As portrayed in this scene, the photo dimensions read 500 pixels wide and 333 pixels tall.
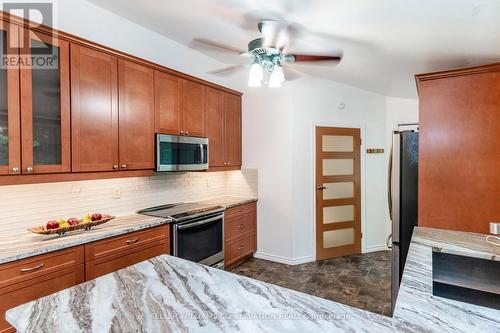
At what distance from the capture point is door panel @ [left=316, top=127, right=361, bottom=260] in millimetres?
4047

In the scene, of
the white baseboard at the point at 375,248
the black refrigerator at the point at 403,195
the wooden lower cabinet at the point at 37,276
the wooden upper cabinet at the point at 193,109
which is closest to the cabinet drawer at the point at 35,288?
the wooden lower cabinet at the point at 37,276

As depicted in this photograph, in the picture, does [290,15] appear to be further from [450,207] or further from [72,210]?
[72,210]

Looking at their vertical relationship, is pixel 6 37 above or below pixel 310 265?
above

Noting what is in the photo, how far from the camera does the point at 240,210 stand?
378 cm

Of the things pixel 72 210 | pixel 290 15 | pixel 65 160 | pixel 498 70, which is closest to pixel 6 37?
pixel 65 160

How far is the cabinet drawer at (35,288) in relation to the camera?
5.46ft

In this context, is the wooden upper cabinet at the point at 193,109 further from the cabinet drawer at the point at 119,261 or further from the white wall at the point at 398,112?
the white wall at the point at 398,112

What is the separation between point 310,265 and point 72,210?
3.01 m

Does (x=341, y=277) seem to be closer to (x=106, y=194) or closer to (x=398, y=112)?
(x=398, y=112)

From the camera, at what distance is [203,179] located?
12.9 feet

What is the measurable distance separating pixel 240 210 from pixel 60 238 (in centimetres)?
219

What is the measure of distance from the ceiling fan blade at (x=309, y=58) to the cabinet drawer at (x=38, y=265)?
213cm

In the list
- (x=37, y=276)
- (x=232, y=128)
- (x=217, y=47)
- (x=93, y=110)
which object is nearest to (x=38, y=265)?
(x=37, y=276)

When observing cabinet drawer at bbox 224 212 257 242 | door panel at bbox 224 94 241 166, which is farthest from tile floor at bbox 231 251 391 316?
door panel at bbox 224 94 241 166
